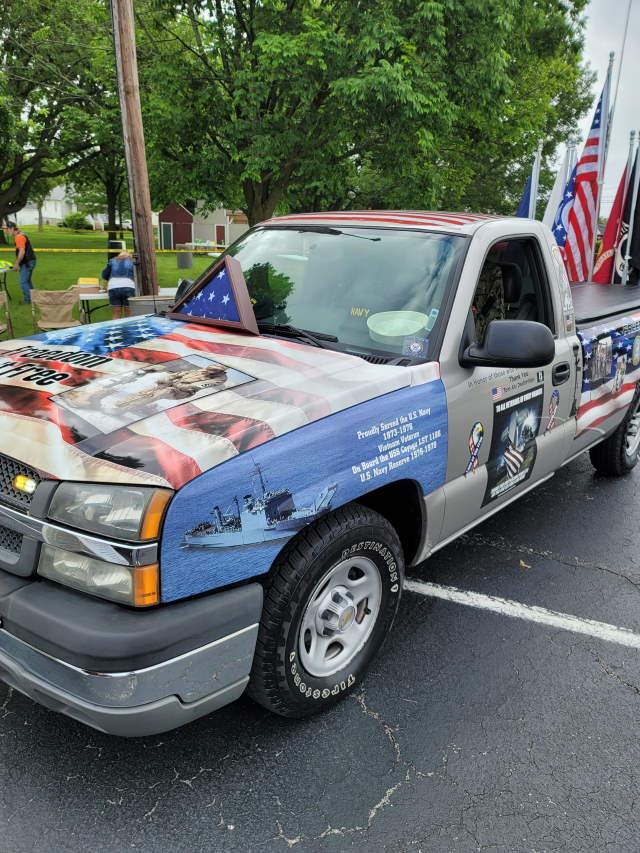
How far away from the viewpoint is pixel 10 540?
2.22 m

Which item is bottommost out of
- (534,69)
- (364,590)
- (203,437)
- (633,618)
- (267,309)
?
(633,618)

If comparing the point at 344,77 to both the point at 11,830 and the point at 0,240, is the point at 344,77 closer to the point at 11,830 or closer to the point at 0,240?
the point at 11,830

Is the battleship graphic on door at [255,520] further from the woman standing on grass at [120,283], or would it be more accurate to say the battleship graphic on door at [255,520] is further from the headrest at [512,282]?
the woman standing on grass at [120,283]

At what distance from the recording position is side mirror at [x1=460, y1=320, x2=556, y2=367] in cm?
284

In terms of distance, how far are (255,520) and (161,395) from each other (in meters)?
0.63

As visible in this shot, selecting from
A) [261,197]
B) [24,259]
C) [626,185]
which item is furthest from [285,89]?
[24,259]

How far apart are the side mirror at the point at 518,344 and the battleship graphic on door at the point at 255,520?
1.09 metres

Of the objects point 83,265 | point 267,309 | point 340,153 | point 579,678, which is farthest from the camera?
point 83,265

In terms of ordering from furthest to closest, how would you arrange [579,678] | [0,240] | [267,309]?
[0,240] < [267,309] < [579,678]

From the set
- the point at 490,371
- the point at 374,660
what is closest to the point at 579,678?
the point at 374,660

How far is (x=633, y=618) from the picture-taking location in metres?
3.60

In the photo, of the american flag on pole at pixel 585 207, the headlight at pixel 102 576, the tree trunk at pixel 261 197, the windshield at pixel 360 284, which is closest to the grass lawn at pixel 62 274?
the tree trunk at pixel 261 197

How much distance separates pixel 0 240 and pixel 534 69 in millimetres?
36171

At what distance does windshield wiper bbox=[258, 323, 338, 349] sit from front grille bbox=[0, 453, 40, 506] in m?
1.39
